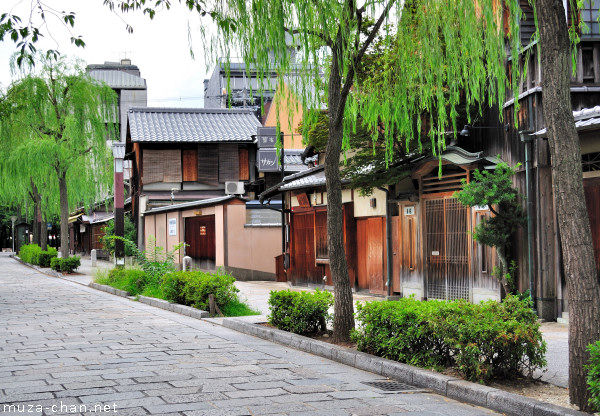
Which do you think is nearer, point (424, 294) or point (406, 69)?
point (406, 69)

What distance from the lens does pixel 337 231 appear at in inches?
396

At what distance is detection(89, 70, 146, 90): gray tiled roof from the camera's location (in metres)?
72.8

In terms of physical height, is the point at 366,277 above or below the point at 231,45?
below

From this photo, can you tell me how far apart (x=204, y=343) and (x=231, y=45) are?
15.3 feet

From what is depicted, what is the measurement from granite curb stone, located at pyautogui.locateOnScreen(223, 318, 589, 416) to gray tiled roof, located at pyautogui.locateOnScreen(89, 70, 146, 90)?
6676 centimetres

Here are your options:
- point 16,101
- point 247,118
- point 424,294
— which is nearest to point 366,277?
point 424,294

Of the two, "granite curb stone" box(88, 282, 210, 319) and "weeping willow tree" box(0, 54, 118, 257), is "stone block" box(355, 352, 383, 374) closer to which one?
"granite curb stone" box(88, 282, 210, 319)

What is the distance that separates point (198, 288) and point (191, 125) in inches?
974

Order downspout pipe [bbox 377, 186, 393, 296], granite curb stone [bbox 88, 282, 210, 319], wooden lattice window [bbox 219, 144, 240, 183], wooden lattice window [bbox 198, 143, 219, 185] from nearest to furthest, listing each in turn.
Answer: granite curb stone [bbox 88, 282, 210, 319], downspout pipe [bbox 377, 186, 393, 296], wooden lattice window [bbox 198, 143, 219, 185], wooden lattice window [bbox 219, 144, 240, 183]

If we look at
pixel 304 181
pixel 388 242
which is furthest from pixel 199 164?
pixel 388 242

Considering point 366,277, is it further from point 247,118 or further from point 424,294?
point 247,118

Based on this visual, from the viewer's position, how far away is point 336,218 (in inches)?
395

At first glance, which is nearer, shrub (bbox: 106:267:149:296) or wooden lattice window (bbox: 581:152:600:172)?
wooden lattice window (bbox: 581:152:600:172)

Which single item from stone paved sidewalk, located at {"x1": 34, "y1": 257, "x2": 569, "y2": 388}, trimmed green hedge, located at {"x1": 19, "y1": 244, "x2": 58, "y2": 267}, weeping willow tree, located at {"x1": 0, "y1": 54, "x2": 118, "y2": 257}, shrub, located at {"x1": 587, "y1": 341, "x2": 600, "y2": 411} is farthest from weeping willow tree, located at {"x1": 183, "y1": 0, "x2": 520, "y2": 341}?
trimmed green hedge, located at {"x1": 19, "y1": 244, "x2": 58, "y2": 267}
